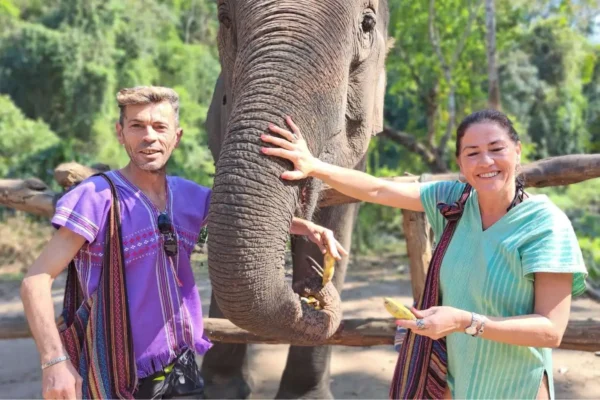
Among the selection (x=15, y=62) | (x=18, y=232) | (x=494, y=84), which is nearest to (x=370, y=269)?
(x=494, y=84)

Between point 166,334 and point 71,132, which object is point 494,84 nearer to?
point 166,334

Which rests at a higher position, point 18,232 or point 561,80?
point 561,80

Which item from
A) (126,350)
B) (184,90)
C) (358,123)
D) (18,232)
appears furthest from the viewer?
(184,90)

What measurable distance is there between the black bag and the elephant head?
26cm

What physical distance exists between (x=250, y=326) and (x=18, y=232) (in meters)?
9.54

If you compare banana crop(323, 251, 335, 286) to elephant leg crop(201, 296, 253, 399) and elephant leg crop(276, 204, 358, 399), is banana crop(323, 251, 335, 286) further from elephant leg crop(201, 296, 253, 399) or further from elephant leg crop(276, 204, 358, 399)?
elephant leg crop(201, 296, 253, 399)

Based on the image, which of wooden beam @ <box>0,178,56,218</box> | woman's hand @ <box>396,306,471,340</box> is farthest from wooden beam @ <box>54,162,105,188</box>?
woman's hand @ <box>396,306,471,340</box>

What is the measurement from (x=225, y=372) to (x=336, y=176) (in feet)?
7.45

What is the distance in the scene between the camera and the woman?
1.79 metres

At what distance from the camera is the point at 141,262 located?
2.06m

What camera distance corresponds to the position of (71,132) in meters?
20.2

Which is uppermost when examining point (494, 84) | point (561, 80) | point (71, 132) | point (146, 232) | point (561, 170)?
point (561, 80)

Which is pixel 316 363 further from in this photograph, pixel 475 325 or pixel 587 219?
pixel 587 219

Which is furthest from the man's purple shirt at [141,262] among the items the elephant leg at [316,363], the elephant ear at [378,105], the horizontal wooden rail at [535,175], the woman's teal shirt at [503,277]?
the elephant leg at [316,363]
